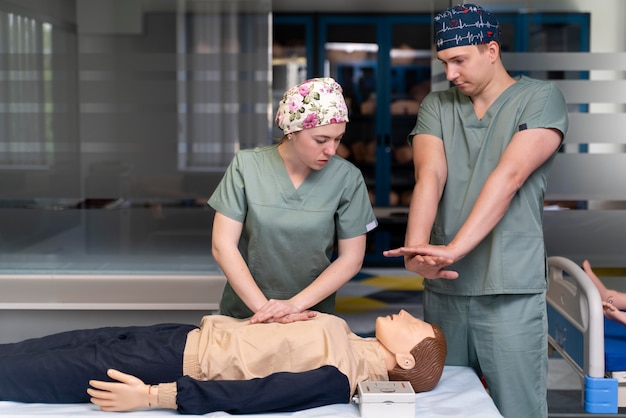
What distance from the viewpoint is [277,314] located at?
2277mm

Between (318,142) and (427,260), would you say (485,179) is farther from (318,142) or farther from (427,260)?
(318,142)

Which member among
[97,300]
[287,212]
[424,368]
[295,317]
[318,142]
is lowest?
[97,300]

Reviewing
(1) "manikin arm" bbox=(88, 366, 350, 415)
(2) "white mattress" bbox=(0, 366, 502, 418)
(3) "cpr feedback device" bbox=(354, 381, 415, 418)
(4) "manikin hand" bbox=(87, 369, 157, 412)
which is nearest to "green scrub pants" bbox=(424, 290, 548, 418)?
(2) "white mattress" bbox=(0, 366, 502, 418)

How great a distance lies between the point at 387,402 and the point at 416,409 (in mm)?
124

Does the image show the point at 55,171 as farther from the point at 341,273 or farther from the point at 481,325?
the point at 481,325

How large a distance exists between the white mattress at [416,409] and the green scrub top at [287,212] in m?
0.48

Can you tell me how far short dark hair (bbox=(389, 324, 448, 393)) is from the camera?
7.35 ft

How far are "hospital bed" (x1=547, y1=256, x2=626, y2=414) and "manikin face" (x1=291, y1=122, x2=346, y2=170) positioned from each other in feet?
3.25

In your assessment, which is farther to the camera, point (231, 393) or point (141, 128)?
point (141, 128)

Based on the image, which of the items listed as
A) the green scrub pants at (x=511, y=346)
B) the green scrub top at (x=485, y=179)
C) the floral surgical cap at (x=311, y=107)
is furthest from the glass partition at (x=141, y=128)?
the floral surgical cap at (x=311, y=107)

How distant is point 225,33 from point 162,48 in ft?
1.05

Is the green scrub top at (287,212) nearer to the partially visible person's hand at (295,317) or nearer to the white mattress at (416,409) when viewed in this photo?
the partially visible person's hand at (295,317)

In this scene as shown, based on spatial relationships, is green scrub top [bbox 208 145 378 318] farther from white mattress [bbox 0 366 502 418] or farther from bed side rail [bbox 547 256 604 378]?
bed side rail [bbox 547 256 604 378]

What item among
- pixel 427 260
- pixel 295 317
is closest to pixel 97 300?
pixel 295 317
